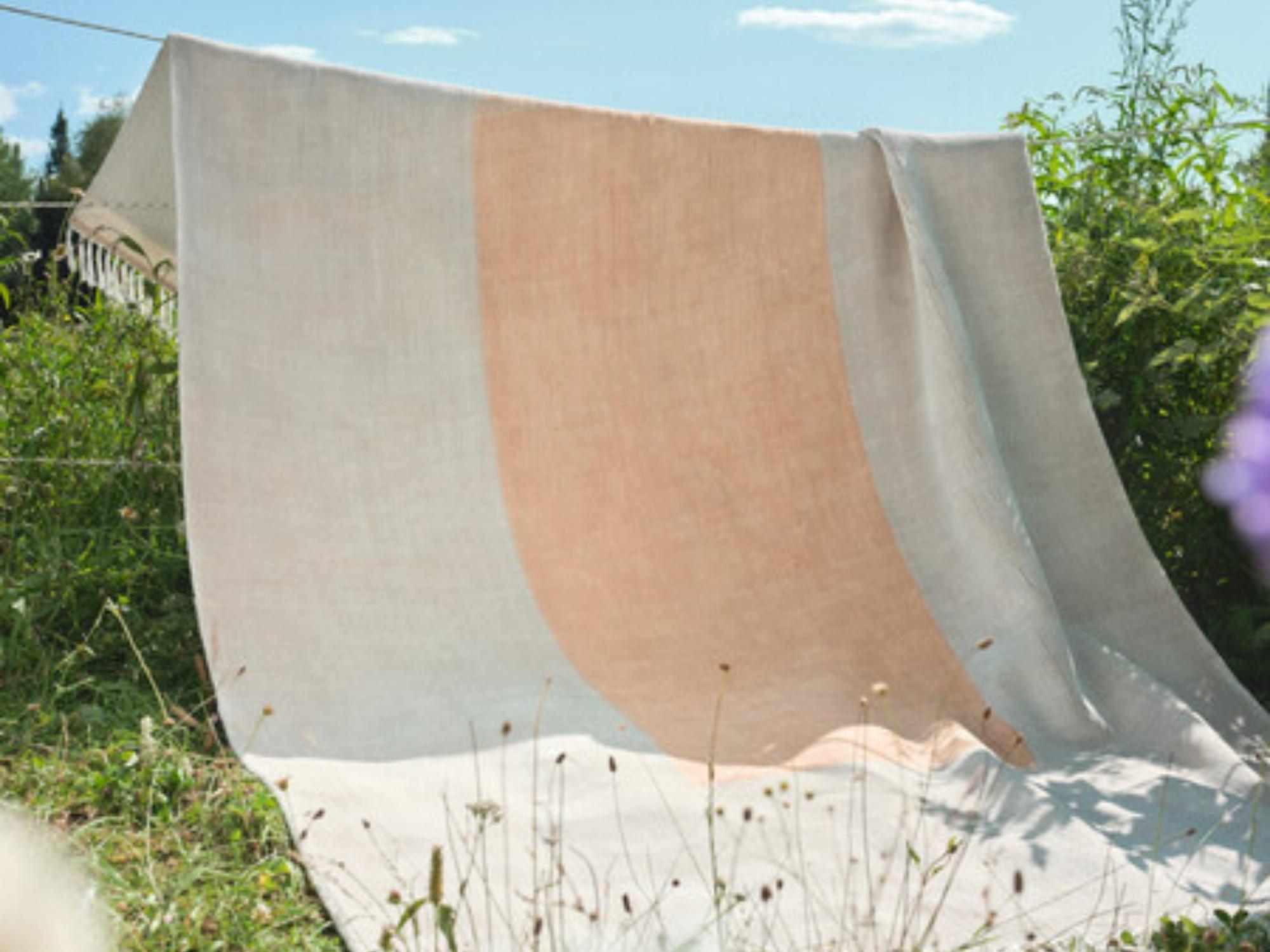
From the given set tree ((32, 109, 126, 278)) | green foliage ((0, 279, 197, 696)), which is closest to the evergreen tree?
tree ((32, 109, 126, 278))

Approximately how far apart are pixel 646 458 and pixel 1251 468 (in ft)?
3.70

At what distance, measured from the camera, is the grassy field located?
2.01 metres

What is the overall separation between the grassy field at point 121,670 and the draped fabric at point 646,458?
209 mm

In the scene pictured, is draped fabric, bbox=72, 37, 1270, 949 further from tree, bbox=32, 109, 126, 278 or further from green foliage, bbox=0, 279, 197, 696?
tree, bbox=32, 109, 126, 278

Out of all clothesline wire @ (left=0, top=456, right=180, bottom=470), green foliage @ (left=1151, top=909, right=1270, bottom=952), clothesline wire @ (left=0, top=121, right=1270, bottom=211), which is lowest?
green foliage @ (left=1151, top=909, right=1270, bottom=952)

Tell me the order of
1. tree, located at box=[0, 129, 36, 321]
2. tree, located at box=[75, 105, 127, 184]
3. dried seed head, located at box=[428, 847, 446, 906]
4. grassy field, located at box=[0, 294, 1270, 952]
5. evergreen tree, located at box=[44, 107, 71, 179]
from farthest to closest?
evergreen tree, located at box=[44, 107, 71, 179] → tree, located at box=[75, 105, 127, 184] → tree, located at box=[0, 129, 36, 321] → grassy field, located at box=[0, 294, 1270, 952] → dried seed head, located at box=[428, 847, 446, 906]

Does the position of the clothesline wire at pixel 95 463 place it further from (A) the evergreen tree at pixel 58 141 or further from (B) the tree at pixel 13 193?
(A) the evergreen tree at pixel 58 141

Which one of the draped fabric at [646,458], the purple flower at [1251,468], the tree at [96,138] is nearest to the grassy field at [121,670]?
the draped fabric at [646,458]

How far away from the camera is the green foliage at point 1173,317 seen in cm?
303

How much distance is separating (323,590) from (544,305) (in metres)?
0.68

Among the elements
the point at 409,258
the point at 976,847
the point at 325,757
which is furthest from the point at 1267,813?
the point at 409,258

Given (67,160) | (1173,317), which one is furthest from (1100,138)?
(67,160)

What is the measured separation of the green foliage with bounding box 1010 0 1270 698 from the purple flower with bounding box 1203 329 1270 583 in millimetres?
51

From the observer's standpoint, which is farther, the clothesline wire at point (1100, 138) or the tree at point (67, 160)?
the tree at point (67, 160)
